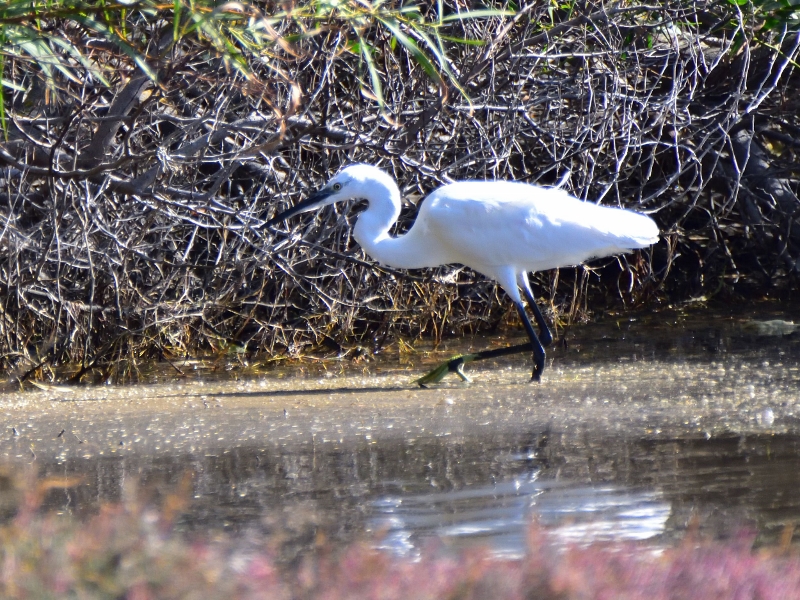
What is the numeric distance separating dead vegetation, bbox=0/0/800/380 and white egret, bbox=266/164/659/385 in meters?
0.28

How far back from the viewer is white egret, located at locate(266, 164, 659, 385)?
6.61m

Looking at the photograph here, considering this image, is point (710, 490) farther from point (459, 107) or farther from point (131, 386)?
point (131, 386)

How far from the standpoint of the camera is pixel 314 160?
25.5 ft

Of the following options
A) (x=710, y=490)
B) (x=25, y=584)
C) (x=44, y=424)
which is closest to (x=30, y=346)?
(x=44, y=424)

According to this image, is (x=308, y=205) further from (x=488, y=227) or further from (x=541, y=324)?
(x=541, y=324)

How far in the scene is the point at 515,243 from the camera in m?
6.75

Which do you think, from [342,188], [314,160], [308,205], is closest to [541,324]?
[342,188]

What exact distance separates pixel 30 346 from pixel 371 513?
4.41m

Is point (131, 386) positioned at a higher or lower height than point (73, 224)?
lower

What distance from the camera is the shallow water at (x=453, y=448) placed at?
385 cm

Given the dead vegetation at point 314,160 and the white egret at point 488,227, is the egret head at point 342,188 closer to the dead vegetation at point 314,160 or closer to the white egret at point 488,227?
the white egret at point 488,227

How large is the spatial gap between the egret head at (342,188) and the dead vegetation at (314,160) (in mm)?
202

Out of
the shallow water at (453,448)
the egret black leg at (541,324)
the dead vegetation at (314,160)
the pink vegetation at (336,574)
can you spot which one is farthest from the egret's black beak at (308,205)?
the pink vegetation at (336,574)

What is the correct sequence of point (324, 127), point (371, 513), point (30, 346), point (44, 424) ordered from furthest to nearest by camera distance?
point (30, 346) → point (324, 127) → point (44, 424) → point (371, 513)
